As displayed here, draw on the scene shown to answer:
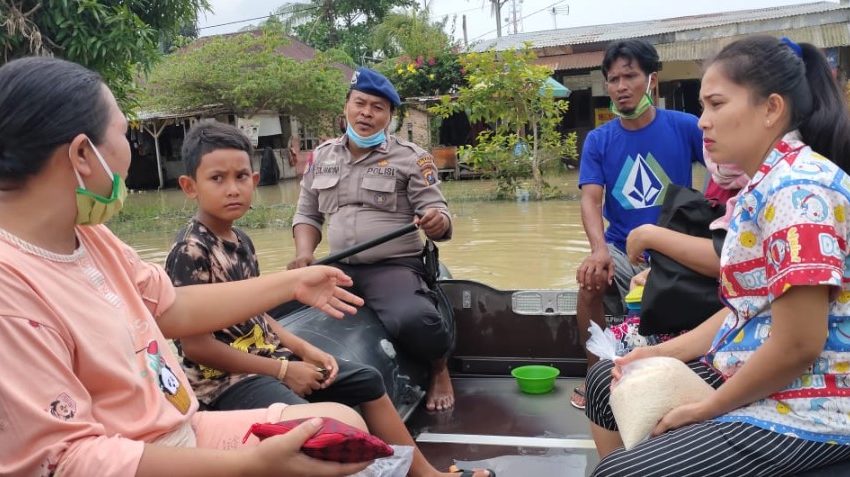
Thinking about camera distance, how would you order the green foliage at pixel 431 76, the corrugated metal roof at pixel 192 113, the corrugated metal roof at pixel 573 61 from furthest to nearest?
the corrugated metal roof at pixel 192 113 < the green foliage at pixel 431 76 < the corrugated metal roof at pixel 573 61

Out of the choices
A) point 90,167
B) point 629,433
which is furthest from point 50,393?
point 629,433

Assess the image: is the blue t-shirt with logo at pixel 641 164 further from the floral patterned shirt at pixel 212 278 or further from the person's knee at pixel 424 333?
the floral patterned shirt at pixel 212 278

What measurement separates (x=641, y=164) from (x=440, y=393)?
5.03 ft

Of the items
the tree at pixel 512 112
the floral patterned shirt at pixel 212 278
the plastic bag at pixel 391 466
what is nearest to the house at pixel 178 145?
the tree at pixel 512 112

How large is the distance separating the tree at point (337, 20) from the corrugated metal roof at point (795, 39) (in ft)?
62.8

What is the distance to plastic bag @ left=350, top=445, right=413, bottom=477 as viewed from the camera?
1.70m

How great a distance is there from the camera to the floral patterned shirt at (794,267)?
55.3 inches

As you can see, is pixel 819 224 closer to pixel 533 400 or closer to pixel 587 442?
pixel 587 442

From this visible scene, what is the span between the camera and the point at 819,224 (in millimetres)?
1401

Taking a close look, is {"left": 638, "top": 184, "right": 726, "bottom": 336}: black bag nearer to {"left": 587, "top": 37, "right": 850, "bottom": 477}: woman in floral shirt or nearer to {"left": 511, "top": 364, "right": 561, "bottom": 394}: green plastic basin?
{"left": 587, "top": 37, "right": 850, "bottom": 477}: woman in floral shirt

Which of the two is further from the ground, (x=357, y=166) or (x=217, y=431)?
(x=357, y=166)

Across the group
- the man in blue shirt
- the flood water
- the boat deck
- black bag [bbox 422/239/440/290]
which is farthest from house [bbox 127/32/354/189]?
the boat deck

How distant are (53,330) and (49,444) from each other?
0.21m

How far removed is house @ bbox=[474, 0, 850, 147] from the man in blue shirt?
14.0 ft
